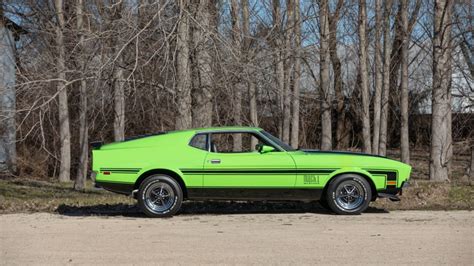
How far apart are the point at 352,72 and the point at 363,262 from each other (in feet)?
78.6

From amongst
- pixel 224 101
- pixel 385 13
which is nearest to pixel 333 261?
pixel 224 101

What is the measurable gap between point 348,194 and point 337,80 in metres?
18.4

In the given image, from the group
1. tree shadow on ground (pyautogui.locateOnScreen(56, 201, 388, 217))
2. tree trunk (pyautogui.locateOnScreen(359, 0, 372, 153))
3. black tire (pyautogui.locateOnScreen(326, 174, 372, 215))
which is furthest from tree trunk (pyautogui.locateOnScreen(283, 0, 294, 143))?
black tire (pyautogui.locateOnScreen(326, 174, 372, 215))

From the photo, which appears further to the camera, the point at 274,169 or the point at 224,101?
the point at 224,101

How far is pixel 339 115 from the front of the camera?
31828mm

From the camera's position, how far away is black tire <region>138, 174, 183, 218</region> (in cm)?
959

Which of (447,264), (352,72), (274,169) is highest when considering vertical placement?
(352,72)

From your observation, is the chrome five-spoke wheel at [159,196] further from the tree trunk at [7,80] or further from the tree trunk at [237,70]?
the tree trunk at [7,80]

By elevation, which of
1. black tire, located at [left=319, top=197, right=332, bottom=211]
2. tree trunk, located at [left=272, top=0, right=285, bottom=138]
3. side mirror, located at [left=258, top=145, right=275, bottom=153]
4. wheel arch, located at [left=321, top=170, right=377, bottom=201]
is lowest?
black tire, located at [left=319, top=197, right=332, bottom=211]

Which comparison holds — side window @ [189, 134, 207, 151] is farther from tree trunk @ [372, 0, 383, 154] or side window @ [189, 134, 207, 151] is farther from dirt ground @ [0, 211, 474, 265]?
tree trunk @ [372, 0, 383, 154]

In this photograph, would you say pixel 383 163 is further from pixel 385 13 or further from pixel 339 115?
pixel 339 115

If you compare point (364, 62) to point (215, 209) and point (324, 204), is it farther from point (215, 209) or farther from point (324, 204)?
point (215, 209)

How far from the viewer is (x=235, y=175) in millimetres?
9586

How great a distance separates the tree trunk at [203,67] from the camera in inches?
481
